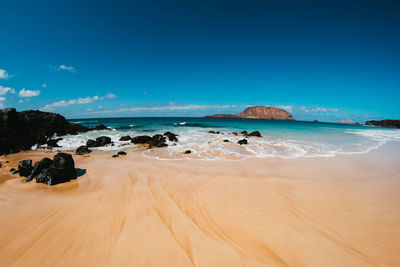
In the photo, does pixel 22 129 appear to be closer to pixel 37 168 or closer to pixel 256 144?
pixel 37 168

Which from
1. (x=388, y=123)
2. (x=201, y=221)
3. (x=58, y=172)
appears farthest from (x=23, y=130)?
(x=388, y=123)

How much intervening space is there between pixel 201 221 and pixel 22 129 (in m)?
19.6

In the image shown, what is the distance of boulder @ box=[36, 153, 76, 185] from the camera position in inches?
195

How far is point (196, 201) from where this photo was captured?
156 inches

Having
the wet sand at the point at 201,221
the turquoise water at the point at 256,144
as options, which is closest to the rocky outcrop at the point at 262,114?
the turquoise water at the point at 256,144

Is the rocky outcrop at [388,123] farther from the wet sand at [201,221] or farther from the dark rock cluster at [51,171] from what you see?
the dark rock cluster at [51,171]

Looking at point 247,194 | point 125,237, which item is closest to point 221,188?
point 247,194

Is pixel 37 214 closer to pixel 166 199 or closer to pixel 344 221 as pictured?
pixel 166 199

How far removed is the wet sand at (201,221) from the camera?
2.38 meters

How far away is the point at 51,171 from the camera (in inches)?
197

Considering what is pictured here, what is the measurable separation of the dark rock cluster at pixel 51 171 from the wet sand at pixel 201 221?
285 mm

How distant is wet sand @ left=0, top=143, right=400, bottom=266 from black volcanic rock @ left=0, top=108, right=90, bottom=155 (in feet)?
27.0

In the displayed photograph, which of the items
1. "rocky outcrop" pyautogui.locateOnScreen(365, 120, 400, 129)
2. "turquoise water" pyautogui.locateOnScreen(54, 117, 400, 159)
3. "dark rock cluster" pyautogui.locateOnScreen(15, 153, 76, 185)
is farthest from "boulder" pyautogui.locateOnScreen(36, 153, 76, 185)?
"rocky outcrop" pyautogui.locateOnScreen(365, 120, 400, 129)

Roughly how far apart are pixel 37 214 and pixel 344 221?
23.8 ft
